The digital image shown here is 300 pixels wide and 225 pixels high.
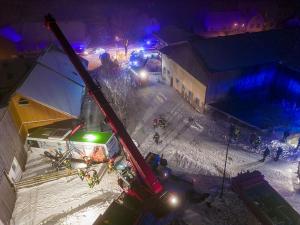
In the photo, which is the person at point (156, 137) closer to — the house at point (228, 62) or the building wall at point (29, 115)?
the house at point (228, 62)

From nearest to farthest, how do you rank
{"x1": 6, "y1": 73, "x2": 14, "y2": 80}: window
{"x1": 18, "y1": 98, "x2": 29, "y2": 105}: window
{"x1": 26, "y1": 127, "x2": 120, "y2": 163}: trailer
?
{"x1": 26, "y1": 127, "x2": 120, "y2": 163}: trailer
{"x1": 18, "y1": 98, "x2": 29, "y2": 105}: window
{"x1": 6, "y1": 73, "x2": 14, "y2": 80}: window

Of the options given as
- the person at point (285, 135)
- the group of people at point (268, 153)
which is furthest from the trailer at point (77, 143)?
the person at point (285, 135)

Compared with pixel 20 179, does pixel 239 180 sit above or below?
above

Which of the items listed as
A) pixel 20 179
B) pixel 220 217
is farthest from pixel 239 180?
pixel 20 179

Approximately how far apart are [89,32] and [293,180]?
49535 mm

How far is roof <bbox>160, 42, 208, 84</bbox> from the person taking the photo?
32.0m

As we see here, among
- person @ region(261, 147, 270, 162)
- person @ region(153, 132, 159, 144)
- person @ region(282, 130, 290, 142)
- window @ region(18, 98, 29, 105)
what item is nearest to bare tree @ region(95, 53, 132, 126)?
person @ region(153, 132, 159, 144)

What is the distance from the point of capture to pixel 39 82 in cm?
2855

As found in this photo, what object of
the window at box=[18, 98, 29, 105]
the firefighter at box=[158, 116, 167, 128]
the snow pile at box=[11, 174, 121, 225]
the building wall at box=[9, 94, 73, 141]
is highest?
the window at box=[18, 98, 29, 105]

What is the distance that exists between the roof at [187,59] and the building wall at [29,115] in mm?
15498

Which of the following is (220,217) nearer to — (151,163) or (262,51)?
(151,163)

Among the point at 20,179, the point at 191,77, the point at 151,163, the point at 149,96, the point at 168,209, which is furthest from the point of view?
the point at 149,96

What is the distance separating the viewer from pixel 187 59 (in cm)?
3462

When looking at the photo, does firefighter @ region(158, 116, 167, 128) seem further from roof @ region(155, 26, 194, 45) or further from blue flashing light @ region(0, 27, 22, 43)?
blue flashing light @ region(0, 27, 22, 43)
